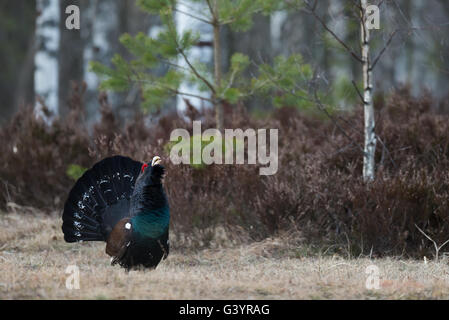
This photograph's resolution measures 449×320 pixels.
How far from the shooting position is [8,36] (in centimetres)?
2045

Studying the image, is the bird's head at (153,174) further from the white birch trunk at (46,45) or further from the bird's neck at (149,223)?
the white birch trunk at (46,45)

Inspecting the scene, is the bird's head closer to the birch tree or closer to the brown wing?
the brown wing

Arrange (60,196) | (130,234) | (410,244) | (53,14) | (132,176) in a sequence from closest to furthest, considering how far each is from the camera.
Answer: (130,234) → (132,176) → (410,244) → (60,196) → (53,14)

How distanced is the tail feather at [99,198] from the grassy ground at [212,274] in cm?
30

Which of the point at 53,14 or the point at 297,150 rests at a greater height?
the point at 53,14

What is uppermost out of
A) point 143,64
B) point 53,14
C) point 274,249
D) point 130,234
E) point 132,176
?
point 53,14

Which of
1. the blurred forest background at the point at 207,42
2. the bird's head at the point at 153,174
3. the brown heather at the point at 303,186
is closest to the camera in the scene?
the bird's head at the point at 153,174

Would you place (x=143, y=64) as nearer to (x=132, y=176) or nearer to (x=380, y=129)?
(x=132, y=176)

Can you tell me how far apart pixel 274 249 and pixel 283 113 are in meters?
3.51

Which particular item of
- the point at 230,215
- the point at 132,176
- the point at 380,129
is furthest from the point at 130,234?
the point at 380,129

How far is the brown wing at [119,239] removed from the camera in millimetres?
4285

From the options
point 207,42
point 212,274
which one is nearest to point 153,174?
point 212,274

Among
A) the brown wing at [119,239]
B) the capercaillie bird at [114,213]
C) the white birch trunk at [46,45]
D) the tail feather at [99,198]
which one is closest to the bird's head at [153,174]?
the capercaillie bird at [114,213]

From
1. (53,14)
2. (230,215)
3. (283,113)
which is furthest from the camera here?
(53,14)
